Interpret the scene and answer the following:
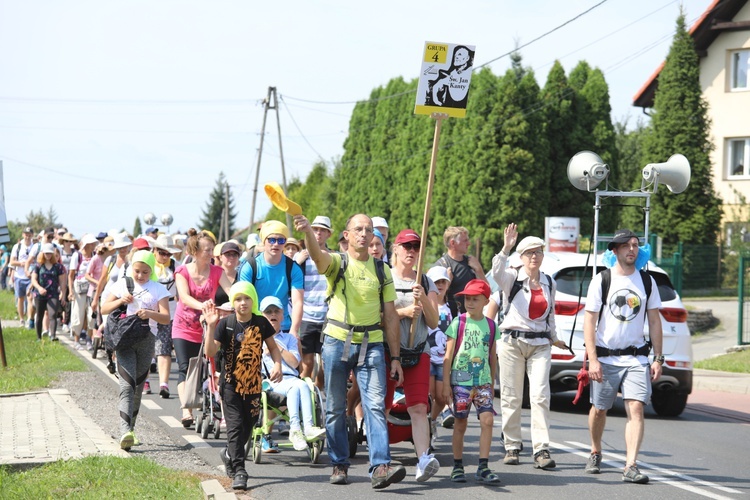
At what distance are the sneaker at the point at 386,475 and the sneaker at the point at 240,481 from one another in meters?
0.92

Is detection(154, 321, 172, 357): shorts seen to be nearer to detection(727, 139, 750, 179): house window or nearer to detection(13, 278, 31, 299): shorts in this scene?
detection(13, 278, 31, 299): shorts

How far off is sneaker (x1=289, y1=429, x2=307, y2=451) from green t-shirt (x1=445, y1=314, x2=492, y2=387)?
134 cm

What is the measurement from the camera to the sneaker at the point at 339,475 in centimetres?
836

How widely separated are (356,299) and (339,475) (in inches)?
52.9

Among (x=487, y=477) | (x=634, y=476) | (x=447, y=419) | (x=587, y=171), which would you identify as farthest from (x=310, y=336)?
(x=587, y=171)

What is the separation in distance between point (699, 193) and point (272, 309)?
26847 mm

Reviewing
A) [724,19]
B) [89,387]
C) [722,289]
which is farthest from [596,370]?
[724,19]

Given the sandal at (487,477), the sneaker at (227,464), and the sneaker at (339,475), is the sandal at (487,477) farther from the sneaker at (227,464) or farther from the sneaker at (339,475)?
the sneaker at (227,464)

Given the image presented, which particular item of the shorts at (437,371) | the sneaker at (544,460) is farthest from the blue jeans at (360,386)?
the sneaker at (544,460)

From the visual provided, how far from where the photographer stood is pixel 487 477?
336 inches

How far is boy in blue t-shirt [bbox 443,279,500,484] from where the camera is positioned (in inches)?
340

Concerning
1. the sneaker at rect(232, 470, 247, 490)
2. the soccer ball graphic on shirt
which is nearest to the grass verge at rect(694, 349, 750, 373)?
the soccer ball graphic on shirt

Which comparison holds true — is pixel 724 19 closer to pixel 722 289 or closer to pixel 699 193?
pixel 699 193

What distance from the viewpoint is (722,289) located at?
Result: 1307 inches
